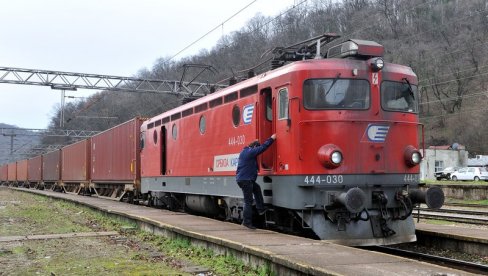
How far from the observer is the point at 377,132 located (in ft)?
30.2

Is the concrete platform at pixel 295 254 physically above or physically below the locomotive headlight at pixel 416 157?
below

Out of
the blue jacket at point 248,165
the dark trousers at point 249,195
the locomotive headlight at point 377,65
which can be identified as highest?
the locomotive headlight at point 377,65

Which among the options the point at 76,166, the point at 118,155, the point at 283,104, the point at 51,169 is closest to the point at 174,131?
the point at 283,104

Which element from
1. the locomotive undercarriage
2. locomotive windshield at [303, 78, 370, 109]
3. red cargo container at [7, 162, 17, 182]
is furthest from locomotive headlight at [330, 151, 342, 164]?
red cargo container at [7, 162, 17, 182]

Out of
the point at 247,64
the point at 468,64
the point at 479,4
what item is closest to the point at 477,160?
the point at 468,64

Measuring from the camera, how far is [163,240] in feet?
34.8

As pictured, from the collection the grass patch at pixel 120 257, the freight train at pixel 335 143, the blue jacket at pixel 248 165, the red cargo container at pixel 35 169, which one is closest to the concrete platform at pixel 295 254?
the grass patch at pixel 120 257

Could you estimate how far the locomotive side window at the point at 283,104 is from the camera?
9312mm

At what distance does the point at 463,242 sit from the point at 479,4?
69453mm

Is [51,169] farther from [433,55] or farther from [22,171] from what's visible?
[433,55]

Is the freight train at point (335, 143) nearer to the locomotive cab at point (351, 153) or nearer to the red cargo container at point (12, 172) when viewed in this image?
the locomotive cab at point (351, 153)

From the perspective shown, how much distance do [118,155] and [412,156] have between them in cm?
1607

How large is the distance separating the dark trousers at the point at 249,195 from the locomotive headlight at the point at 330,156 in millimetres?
1551

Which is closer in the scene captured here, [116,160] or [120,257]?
[120,257]
